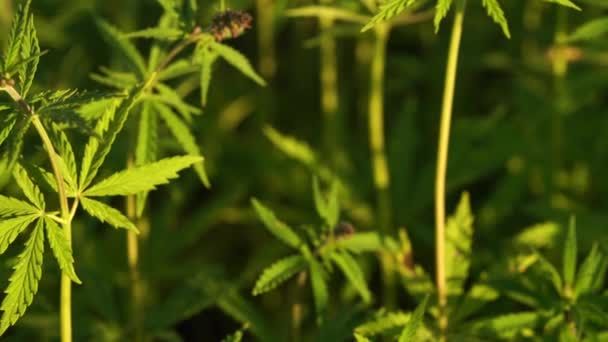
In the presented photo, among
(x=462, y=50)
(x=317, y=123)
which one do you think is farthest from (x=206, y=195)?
(x=462, y=50)

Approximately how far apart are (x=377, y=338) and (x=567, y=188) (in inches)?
50.9

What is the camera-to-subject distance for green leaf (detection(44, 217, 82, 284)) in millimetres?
1699

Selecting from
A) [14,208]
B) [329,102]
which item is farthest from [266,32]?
[14,208]

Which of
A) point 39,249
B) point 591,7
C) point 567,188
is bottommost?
point 567,188

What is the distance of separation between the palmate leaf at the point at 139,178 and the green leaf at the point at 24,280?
0.16m

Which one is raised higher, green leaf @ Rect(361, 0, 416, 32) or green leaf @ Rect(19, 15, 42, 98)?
green leaf @ Rect(19, 15, 42, 98)

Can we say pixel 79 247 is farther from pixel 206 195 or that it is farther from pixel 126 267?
pixel 206 195

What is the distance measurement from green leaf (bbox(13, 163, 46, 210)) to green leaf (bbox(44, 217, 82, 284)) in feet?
0.16

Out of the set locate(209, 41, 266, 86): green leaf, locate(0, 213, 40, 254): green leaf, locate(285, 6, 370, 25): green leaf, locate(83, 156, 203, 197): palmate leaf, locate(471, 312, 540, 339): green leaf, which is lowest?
locate(471, 312, 540, 339): green leaf

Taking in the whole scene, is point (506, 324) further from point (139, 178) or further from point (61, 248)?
point (61, 248)

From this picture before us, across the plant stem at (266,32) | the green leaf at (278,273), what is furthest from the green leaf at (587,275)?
the plant stem at (266,32)

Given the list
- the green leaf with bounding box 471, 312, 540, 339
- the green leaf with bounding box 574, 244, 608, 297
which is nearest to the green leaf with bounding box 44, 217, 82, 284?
the green leaf with bounding box 471, 312, 540, 339

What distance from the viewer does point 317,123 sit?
419 cm

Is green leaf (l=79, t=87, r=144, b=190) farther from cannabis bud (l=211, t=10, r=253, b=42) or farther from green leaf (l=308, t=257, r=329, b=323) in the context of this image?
green leaf (l=308, t=257, r=329, b=323)
